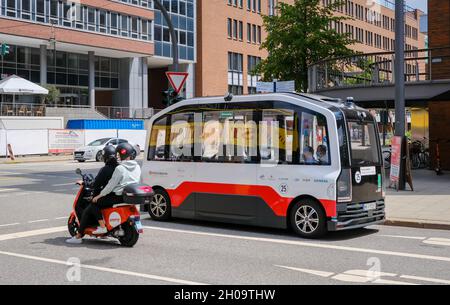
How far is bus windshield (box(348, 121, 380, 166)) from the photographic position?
10109 mm

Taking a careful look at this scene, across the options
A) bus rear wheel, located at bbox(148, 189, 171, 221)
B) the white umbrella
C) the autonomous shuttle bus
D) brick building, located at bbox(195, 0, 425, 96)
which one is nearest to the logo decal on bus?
the autonomous shuttle bus

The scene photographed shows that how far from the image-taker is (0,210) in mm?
13531

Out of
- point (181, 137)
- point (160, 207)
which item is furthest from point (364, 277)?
point (160, 207)

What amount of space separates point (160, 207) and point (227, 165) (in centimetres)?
188

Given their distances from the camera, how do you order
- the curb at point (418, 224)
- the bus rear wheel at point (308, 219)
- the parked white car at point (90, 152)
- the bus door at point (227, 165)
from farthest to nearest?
1. the parked white car at point (90, 152)
2. the curb at point (418, 224)
3. the bus door at point (227, 165)
4. the bus rear wheel at point (308, 219)

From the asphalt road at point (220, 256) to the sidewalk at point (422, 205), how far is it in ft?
1.30

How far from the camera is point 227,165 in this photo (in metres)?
11.0

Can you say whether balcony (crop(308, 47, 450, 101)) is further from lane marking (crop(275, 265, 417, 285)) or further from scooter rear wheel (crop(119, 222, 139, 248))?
scooter rear wheel (crop(119, 222, 139, 248))

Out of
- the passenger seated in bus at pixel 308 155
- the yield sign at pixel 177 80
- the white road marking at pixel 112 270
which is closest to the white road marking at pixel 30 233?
the white road marking at pixel 112 270

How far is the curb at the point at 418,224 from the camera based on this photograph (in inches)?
440

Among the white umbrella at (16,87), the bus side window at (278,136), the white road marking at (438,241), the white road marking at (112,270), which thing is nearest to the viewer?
the white road marking at (112,270)

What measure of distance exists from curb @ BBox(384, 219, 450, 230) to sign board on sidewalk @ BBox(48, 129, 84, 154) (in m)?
33.5

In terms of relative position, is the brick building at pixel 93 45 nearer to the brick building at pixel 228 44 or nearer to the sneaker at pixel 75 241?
the brick building at pixel 228 44
